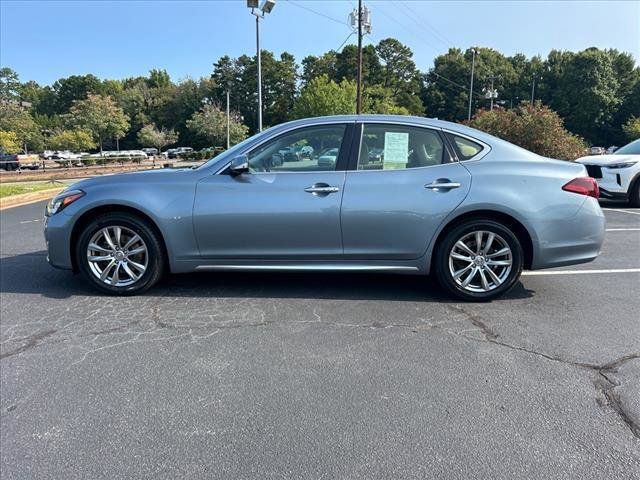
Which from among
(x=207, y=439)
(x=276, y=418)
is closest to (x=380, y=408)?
(x=276, y=418)

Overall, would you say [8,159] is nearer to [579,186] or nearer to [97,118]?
[97,118]

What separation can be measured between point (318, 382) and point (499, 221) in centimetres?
233

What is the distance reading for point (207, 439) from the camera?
7.90 feet

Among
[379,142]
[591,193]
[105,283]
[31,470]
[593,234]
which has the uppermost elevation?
[379,142]

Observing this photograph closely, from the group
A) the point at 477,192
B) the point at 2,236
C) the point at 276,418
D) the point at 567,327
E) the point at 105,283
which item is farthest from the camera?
the point at 2,236

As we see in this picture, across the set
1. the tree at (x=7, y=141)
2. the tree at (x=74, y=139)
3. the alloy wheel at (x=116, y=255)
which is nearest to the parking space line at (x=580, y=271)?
the alloy wheel at (x=116, y=255)

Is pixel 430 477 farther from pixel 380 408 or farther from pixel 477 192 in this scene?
pixel 477 192

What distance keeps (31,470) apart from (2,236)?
6.73m

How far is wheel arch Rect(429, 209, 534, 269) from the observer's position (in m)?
4.26

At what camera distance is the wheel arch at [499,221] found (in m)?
4.26

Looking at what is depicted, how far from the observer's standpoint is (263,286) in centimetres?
481

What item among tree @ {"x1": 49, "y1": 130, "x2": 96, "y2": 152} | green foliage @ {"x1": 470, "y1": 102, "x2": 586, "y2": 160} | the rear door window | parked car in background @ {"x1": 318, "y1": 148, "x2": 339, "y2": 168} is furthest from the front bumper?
tree @ {"x1": 49, "y1": 130, "x2": 96, "y2": 152}

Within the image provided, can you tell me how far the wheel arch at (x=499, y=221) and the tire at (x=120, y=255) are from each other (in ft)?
8.19

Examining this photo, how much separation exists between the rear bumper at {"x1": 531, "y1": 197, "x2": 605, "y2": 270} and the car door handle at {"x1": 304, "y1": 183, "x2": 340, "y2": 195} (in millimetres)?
1820
